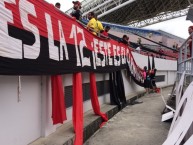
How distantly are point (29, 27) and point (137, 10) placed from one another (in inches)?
1637

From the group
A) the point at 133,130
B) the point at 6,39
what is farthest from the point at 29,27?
the point at 133,130

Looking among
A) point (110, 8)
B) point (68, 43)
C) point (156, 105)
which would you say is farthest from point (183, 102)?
point (110, 8)

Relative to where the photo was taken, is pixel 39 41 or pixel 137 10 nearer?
pixel 39 41

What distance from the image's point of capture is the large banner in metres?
3.55

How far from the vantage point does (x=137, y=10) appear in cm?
4422

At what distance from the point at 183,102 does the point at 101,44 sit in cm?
364

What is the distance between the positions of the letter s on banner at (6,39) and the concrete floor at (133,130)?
3.26m

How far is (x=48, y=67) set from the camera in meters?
4.69

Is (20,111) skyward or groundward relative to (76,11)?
groundward

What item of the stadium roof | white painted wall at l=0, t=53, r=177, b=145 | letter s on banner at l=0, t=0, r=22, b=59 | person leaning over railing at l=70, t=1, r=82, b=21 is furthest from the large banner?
the stadium roof

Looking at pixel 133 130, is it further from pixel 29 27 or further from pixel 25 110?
pixel 29 27

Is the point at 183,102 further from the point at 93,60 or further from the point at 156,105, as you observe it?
the point at 156,105

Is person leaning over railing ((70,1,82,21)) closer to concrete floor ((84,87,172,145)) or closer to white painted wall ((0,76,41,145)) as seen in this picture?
concrete floor ((84,87,172,145))

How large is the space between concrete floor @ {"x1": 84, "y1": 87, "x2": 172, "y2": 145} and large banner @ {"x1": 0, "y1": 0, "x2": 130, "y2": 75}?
1588mm
